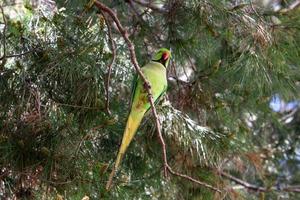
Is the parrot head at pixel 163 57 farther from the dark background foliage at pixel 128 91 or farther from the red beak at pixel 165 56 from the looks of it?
the dark background foliage at pixel 128 91

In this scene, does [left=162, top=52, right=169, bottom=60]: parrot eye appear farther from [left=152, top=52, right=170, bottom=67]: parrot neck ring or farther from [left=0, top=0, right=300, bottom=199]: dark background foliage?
[left=0, top=0, right=300, bottom=199]: dark background foliage

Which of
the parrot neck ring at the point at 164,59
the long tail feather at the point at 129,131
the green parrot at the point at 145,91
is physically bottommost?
the long tail feather at the point at 129,131

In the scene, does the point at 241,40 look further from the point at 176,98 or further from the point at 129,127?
the point at 129,127

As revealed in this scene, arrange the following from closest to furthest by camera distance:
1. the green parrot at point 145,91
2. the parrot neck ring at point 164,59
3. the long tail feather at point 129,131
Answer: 1. the long tail feather at point 129,131
2. the green parrot at point 145,91
3. the parrot neck ring at point 164,59

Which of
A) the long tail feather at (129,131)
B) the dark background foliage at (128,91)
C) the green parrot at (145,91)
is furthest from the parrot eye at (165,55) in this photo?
the long tail feather at (129,131)

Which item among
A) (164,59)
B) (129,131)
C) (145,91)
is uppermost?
(164,59)

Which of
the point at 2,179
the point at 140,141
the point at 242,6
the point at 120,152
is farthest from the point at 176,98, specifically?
the point at 2,179

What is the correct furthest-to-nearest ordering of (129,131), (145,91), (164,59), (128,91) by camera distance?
(128,91), (164,59), (145,91), (129,131)

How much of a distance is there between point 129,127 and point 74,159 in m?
0.26

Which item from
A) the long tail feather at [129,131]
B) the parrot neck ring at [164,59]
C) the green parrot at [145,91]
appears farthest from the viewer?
the parrot neck ring at [164,59]

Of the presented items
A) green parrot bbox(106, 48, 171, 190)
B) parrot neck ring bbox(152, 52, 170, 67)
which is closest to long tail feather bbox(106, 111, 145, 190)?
green parrot bbox(106, 48, 171, 190)

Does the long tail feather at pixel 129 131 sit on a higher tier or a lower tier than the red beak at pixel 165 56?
lower

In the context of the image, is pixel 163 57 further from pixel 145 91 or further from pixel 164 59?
pixel 145 91

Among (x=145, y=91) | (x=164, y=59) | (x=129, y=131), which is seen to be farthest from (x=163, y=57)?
(x=129, y=131)
